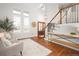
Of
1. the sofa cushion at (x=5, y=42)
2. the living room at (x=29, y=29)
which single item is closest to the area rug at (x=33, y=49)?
the living room at (x=29, y=29)

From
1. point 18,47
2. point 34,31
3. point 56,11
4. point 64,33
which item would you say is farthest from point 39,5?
point 18,47

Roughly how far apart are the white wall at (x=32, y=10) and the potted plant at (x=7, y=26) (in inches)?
3.4

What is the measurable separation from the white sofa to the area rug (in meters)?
0.09

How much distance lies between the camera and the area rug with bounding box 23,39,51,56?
2.12 metres

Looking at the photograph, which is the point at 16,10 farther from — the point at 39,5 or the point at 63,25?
the point at 63,25

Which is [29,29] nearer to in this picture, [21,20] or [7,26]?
[21,20]

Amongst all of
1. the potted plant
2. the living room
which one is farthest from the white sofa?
the potted plant

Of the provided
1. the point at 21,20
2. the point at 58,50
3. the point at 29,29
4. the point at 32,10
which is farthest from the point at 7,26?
the point at 58,50

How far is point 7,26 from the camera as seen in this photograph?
6.77ft

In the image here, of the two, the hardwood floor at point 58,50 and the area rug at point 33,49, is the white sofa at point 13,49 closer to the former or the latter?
the area rug at point 33,49

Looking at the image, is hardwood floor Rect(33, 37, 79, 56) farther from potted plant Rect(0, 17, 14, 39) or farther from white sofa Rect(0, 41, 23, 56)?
potted plant Rect(0, 17, 14, 39)

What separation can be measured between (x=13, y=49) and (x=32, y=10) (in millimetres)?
739

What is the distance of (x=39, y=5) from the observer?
6.97ft

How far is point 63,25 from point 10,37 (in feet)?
3.07
